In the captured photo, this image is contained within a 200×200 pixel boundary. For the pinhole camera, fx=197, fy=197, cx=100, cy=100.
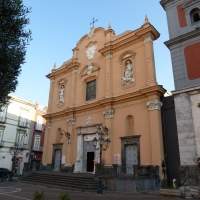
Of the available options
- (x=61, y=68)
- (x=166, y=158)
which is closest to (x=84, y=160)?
(x=166, y=158)

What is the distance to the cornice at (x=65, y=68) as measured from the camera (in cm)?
2066

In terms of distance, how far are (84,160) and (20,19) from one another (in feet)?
40.9

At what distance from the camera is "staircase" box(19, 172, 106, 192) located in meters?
11.3

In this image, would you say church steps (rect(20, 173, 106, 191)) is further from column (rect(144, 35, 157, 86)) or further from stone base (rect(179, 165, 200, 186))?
column (rect(144, 35, 157, 86))

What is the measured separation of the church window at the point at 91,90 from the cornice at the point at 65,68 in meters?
2.73

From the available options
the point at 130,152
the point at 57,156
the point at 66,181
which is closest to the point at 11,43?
the point at 66,181

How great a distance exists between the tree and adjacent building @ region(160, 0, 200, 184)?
862cm

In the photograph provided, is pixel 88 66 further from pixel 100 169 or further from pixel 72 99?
pixel 100 169

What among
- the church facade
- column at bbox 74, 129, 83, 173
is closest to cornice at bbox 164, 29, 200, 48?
the church facade

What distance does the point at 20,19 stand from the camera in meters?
7.74

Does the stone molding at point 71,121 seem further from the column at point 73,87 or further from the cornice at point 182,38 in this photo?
the cornice at point 182,38

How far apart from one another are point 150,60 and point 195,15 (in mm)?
4044

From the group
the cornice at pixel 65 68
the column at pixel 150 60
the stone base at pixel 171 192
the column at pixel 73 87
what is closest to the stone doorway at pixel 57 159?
the column at pixel 73 87

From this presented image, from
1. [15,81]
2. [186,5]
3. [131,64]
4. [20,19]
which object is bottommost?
[15,81]
